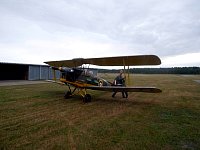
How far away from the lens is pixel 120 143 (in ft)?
12.7

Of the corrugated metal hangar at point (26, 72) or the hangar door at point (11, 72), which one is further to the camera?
the hangar door at point (11, 72)

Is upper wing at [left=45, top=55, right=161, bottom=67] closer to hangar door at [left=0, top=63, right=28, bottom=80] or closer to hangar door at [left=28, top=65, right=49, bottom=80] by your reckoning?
hangar door at [left=28, top=65, right=49, bottom=80]

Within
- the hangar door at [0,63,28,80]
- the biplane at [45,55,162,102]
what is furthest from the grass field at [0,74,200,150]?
the hangar door at [0,63,28,80]

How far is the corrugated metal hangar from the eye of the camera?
2792cm

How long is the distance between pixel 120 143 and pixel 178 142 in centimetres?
136

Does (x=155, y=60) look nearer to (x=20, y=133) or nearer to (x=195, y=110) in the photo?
(x=195, y=110)

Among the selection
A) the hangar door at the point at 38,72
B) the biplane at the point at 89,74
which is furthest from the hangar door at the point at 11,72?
the biplane at the point at 89,74

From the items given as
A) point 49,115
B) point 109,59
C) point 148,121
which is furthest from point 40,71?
point 148,121

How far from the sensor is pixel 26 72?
1151 inches

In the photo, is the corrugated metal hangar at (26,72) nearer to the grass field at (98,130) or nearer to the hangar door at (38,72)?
the hangar door at (38,72)

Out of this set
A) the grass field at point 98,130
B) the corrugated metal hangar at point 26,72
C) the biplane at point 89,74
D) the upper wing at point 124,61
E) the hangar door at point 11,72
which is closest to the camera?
the grass field at point 98,130

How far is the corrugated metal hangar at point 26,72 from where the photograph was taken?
1099 inches

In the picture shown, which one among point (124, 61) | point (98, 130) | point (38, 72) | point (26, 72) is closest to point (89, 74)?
point (124, 61)

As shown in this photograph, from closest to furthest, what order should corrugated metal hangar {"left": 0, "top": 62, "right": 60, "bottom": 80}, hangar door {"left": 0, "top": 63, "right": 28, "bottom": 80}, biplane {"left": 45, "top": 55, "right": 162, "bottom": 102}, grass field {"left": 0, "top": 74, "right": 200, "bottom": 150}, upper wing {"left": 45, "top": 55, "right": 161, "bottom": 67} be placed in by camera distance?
grass field {"left": 0, "top": 74, "right": 200, "bottom": 150} → upper wing {"left": 45, "top": 55, "right": 161, "bottom": 67} → biplane {"left": 45, "top": 55, "right": 162, "bottom": 102} → corrugated metal hangar {"left": 0, "top": 62, "right": 60, "bottom": 80} → hangar door {"left": 0, "top": 63, "right": 28, "bottom": 80}
